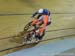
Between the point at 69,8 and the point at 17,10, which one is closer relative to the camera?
the point at 17,10

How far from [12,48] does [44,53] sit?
0.19m

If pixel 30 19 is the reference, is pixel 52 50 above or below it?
below

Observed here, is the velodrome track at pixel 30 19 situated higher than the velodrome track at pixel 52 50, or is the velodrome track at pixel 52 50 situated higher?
the velodrome track at pixel 30 19

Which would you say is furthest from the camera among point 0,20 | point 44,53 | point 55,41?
point 55,41

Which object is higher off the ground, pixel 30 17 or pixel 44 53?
pixel 30 17

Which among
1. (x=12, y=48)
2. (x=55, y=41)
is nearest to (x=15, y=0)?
(x=12, y=48)

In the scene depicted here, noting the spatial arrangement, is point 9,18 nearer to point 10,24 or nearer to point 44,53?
point 10,24

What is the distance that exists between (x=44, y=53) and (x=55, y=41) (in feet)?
0.85

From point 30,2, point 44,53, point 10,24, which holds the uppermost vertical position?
point 30,2

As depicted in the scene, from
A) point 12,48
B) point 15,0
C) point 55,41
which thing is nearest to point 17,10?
point 15,0

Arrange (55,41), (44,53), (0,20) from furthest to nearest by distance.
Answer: (55,41), (44,53), (0,20)

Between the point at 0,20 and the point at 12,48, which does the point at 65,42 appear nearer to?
the point at 12,48

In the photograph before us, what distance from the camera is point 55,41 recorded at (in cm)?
122

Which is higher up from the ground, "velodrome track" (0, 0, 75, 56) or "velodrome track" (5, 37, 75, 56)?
"velodrome track" (0, 0, 75, 56)
